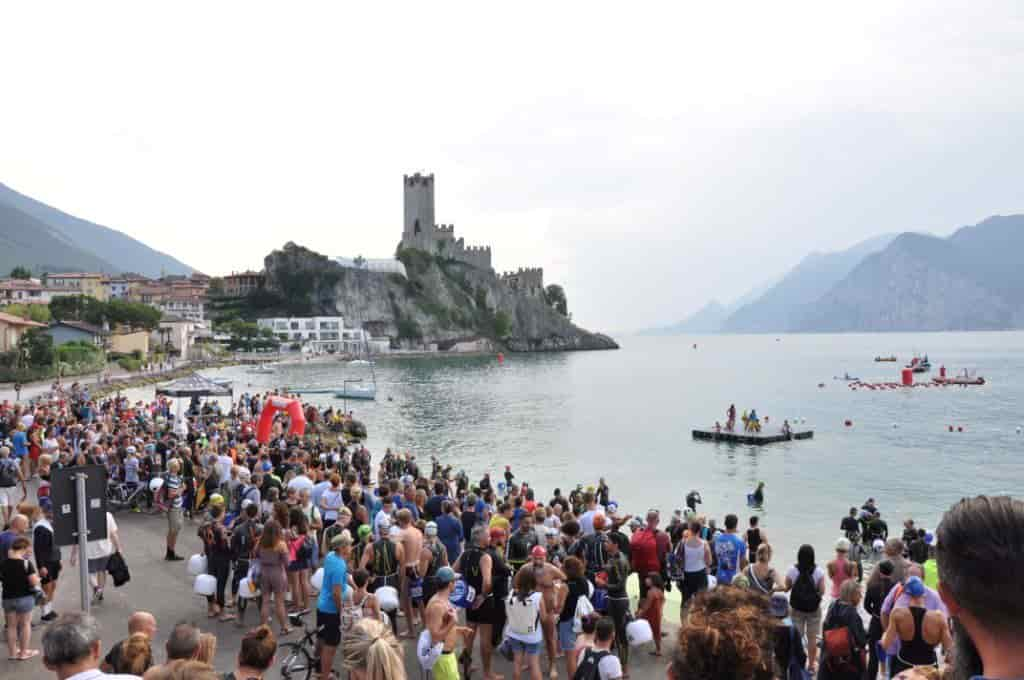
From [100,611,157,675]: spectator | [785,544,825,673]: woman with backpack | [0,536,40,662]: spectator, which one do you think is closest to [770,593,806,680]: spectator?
[785,544,825,673]: woman with backpack

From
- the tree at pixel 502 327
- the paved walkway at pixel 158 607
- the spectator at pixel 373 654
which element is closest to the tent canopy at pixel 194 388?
the paved walkway at pixel 158 607

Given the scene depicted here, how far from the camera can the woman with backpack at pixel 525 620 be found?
7691mm

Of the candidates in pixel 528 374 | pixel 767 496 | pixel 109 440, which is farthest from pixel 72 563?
pixel 528 374

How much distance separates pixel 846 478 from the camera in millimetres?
33500

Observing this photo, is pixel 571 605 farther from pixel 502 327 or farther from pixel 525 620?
pixel 502 327

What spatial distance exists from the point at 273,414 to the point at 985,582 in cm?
3020

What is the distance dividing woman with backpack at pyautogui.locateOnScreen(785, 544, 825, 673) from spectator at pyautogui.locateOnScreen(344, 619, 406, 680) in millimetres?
5136

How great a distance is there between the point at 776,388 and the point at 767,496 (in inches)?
2350

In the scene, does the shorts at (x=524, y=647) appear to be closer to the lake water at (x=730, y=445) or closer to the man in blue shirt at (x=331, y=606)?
the man in blue shirt at (x=331, y=606)

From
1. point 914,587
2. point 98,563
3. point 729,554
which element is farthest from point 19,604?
point 914,587

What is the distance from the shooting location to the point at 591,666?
6047mm

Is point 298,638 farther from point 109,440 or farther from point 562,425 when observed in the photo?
point 562,425

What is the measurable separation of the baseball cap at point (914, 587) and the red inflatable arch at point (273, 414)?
24855 millimetres

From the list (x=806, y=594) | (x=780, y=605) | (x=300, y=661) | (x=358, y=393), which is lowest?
(x=358, y=393)
